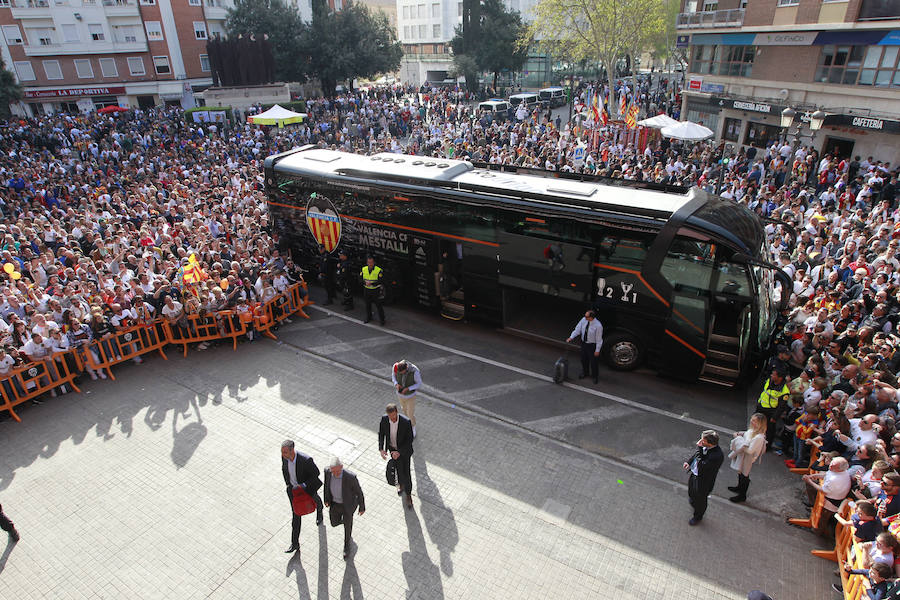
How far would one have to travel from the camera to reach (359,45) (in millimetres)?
49094

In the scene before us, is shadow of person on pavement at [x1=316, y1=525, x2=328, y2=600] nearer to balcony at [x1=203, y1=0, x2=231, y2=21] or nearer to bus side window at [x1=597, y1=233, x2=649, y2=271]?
bus side window at [x1=597, y1=233, x2=649, y2=271]

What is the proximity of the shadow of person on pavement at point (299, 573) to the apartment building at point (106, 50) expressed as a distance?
53.6 metres

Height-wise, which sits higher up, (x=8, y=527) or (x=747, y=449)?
(x=747, y=449)

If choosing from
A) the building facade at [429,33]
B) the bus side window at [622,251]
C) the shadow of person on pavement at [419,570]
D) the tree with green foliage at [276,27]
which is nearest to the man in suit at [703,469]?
the shadow of person on pavement at [419,570]

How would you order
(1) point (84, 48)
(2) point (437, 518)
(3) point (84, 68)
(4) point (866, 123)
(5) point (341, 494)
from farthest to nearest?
(3) point (84, 68), (1) point (84, 48), (4) point (866, 123), (2) point (437, 518), (5) point (341, 494)

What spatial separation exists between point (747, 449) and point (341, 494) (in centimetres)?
516

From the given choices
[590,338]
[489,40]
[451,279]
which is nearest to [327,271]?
[451,279]

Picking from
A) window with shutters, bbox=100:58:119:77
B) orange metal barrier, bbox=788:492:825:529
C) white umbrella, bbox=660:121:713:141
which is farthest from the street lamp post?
window with shutters, bbox=100:58:119:77

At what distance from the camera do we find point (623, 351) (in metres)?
10.2

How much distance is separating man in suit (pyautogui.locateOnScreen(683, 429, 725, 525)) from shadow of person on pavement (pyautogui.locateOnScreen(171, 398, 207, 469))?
295 inches

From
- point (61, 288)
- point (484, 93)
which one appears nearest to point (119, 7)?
point (484, 93)

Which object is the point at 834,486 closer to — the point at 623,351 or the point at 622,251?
the point at 623,351

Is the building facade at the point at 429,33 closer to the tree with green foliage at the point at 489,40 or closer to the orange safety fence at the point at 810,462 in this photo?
the tree with green foliage at the point at 489,40

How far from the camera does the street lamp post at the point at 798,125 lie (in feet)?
50.1
